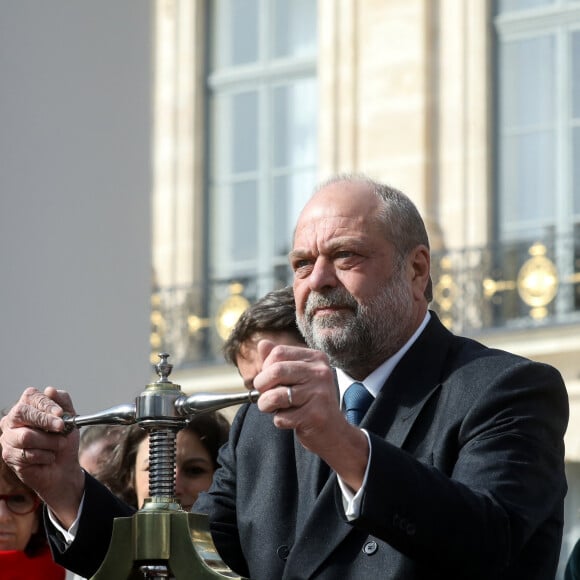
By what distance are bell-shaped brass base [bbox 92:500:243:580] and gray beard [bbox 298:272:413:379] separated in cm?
45

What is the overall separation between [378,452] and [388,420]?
39 cm

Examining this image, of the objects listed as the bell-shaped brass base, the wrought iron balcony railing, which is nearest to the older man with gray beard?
the bell-shaped brass base

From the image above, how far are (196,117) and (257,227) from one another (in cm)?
126

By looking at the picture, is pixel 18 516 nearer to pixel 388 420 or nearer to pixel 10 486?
pixel 10 486

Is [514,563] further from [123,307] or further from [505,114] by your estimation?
[505,114]

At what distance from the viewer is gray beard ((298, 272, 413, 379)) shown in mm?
2916

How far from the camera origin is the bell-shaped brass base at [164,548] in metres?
2.53

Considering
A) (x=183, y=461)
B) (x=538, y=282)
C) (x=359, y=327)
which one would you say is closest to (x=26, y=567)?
(x=183, y=461)

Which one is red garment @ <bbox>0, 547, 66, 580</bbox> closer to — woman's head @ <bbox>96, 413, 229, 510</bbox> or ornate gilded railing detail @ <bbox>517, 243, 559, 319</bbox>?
woman's head @ <bbox>96, 413, 229, 510</bbox>

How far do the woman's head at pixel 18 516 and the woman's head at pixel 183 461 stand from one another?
0.27 meters

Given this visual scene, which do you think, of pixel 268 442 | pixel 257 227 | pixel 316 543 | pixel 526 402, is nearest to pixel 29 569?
pixel 268 442

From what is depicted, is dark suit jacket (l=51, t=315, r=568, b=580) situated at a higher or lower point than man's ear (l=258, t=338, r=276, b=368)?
lower

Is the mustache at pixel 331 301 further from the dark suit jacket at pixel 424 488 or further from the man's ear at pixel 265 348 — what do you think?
the man's ear at pixel 265 348

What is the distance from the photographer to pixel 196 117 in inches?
643
